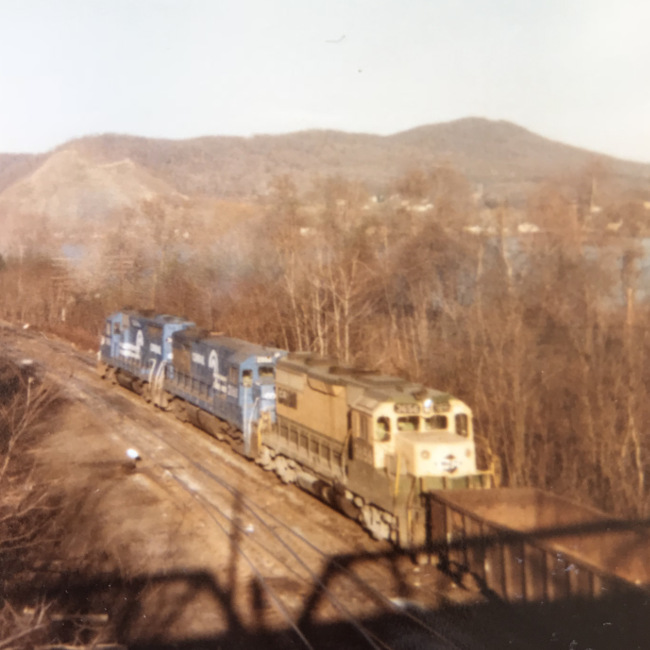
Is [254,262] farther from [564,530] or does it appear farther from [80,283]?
[564,530]

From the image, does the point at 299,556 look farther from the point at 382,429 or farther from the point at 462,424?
the point at 462,424

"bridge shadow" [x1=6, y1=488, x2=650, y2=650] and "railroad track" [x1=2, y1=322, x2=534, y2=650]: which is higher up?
"bridge shadow" [x1=6, y1=488, x2=650, y2=650]

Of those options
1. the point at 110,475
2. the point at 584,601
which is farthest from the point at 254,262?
the point at 584,601

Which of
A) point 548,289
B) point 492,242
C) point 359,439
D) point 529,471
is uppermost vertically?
point 492,242

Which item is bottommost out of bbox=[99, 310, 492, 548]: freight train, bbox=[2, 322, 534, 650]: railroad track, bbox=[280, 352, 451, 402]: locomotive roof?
bbox=[2, 322, 534, 650]: railroad track

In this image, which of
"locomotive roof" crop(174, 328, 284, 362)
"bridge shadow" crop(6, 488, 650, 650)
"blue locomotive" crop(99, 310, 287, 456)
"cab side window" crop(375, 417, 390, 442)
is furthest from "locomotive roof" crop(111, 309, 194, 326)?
"bridge shadow" crop(6, 488, 650, 650)

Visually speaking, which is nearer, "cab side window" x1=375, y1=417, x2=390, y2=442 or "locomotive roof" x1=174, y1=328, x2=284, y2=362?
"cab side window" x1=375, y1=417, x2=390, y2=442

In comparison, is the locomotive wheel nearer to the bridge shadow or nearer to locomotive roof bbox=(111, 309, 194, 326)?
the bridge shadow
